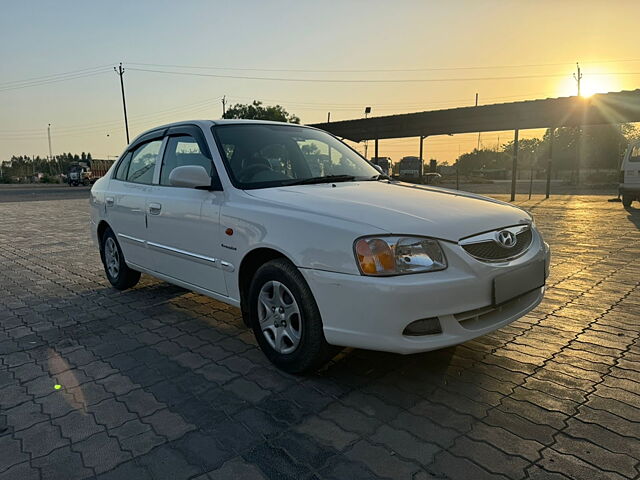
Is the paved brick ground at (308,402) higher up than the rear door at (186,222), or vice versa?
the rear door at (186,222)

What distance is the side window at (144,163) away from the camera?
4.32 m

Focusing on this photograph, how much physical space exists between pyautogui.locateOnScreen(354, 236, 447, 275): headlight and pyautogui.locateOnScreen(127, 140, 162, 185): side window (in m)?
2.65

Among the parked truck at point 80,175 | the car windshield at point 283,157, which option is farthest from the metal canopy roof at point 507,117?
the parked truck at point 80,175

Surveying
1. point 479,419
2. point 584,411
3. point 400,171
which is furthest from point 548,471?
point 400,171

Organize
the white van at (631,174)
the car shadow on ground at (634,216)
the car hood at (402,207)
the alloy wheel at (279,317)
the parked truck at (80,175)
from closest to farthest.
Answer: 1. the car hood at (402,207)
2. the alloy wheel at (279,317)
3. the car shadow on ground at (634,216)
4. the white van at (631,174)
5. the parked truck at (80,175)

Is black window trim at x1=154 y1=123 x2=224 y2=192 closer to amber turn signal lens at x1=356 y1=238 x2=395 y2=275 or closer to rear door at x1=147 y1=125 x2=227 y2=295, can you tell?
rear door at x1=147 y1=125 x2=227 y2=295

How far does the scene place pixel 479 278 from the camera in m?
2.51

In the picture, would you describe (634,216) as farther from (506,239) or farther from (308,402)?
(308,402)

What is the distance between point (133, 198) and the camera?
14.4ft

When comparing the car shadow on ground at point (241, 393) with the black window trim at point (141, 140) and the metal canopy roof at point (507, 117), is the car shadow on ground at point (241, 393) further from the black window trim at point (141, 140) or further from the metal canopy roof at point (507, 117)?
the metal canopy roof at point (507, 117)

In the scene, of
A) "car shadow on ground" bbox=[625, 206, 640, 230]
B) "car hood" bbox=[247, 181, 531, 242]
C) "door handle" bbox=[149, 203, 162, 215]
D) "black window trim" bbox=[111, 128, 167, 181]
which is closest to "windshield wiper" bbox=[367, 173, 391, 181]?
"car hood" bbox=[247, 181, 531, 242]

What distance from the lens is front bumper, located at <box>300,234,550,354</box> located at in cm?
238

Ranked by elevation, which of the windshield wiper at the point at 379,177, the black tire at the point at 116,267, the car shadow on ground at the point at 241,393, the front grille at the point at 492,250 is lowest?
the car shadow on ground at the point at 241,393

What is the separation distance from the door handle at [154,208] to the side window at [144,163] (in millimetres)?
329
